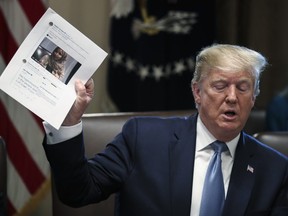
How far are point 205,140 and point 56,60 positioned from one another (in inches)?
27.1

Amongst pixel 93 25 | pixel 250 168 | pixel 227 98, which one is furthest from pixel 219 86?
pixel 93 25

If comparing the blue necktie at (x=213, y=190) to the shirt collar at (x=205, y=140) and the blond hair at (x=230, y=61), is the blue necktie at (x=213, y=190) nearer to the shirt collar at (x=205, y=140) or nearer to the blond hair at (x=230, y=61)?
the shirt collar at (x=205, y=140)

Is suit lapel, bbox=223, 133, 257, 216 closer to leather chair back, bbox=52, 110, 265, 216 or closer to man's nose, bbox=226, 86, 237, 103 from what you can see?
man's nose, bbox=226, 86, 237, 103

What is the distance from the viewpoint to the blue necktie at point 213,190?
2068 mm

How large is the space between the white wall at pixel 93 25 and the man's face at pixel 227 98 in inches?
61.1

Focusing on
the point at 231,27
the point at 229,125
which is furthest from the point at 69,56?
the point at 231,27

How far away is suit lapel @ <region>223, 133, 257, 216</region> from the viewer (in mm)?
2111

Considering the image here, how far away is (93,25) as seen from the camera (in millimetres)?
3557

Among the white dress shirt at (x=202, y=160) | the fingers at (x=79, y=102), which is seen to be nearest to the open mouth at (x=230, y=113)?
the white dress shirt at (x=202, y=160)

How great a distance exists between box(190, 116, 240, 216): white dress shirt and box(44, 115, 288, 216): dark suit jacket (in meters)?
0.03

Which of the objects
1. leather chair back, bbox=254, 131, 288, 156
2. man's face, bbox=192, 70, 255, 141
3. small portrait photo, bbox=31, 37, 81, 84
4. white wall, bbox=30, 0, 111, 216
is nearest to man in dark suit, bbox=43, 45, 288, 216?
man's face, bbox=192, 70, 255, 141

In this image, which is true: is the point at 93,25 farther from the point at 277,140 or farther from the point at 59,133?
the point at 59,133

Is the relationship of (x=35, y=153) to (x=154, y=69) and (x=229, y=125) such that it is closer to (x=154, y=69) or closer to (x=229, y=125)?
(x=154, y=69)

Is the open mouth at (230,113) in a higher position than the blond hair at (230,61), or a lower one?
lower
